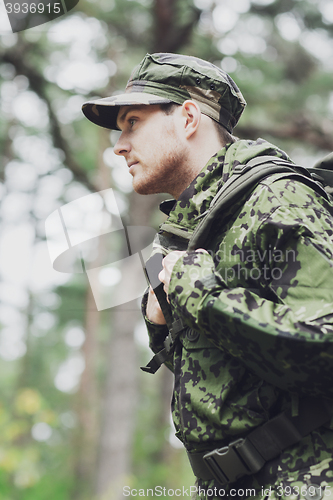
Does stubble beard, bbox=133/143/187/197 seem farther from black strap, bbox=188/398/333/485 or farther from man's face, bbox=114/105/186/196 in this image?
black strap, bbox=188/398/333/485

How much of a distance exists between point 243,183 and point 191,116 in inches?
28.9

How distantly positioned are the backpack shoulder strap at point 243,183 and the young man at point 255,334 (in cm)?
2

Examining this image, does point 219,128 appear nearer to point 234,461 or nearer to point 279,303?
point 279,303

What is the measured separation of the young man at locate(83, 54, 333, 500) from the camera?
4.80ft

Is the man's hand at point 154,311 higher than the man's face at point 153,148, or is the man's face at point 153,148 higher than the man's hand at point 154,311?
the man's face at point 153,148

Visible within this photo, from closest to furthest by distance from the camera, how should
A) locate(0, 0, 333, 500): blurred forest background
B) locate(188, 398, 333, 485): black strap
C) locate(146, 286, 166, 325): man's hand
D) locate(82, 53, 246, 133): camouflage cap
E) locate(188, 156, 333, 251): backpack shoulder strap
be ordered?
locate(188, 398, 333, 485): black strap
locate(188, 156, 333, 251): backpack shoulder strap
locate(146, 286, 166, 325): man's hand
locate(82, 53, 246, 133): camouflage cap
locate(0, 0, 333, 500): blurred forest background

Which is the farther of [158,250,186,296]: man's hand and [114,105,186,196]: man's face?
[114,105,186,196]: man's face

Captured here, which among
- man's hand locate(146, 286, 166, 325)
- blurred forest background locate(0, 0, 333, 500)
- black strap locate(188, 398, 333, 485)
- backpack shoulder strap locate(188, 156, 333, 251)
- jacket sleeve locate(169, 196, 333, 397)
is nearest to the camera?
jacket sleeve locate(169, 196, 333, 397)

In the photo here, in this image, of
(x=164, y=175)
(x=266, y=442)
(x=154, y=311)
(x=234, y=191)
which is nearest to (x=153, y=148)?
(x=164, y=175)

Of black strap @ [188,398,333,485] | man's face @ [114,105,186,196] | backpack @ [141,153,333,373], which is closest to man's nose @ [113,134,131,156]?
man's face @ [114,105,186,196]

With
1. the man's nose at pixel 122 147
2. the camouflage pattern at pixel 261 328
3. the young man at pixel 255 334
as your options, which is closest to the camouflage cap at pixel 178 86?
the man's nose at pixel 122 147

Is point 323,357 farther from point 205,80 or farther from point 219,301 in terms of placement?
point 205,80

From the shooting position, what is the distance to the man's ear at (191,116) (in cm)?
229

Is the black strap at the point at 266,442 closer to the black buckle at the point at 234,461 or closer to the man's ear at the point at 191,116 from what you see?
the black buckle at the point at 234,461
